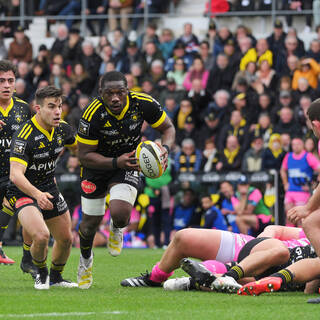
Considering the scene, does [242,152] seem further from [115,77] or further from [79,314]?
[79,314]

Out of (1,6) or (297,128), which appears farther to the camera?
(1,6)

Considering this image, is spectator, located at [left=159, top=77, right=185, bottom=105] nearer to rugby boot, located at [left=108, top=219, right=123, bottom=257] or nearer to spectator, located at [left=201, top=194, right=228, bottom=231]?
spectator, located at [left=201, top=194, right=228, bottom=231]

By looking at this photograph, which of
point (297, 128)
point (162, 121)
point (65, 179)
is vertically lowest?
point (65, 179)

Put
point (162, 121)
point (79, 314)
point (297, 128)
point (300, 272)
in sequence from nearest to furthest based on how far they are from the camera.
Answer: point (79, 314) < point (300, 272) < point (162, 121) < point (297, 128)

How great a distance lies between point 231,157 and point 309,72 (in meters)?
2.33

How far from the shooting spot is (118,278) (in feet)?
33.3

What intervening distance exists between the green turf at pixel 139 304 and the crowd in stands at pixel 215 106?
7.30 meters

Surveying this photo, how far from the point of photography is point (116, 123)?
9.20m

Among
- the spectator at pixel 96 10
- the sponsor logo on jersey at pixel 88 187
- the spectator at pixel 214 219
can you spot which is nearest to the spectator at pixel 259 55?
the spectator at pixel 214 219

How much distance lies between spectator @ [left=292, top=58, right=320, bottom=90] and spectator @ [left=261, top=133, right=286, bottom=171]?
62.0 inches

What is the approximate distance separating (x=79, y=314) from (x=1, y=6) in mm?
19404

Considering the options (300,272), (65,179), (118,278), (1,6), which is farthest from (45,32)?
(300,272)

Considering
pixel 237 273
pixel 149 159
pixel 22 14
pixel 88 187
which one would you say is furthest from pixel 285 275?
pixel 22 14

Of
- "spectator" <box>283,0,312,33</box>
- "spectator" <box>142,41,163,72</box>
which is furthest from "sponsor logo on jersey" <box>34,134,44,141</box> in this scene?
"spectator" <box>283,0,312,33</box>
